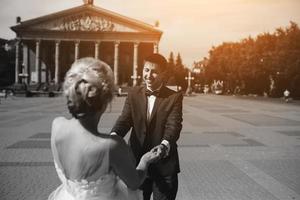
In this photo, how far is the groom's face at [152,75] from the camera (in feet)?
14.3

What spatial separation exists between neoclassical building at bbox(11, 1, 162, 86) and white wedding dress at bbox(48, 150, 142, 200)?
270 ft

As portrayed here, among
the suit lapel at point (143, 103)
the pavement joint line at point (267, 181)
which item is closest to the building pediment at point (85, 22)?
the pavement joint line at point (267, 181)

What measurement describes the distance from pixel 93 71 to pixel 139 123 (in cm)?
201

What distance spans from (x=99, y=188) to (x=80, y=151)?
8.9 inches

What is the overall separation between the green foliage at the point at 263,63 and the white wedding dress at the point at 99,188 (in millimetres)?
52414

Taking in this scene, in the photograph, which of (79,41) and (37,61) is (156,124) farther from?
(37,61)

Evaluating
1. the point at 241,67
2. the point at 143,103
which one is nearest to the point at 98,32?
the point at 241,67

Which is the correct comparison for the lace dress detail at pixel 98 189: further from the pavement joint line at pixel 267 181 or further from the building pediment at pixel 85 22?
the building pediment at pixel 85 22

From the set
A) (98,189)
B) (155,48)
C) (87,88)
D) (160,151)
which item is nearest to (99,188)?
(98,189)

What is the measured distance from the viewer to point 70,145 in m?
2.58

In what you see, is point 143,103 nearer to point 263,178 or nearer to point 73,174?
point 73,174

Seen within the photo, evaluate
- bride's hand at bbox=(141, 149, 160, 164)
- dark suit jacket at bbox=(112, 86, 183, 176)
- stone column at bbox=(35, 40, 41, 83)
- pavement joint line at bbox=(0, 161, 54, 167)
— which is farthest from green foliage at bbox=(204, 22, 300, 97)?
bride's hand at bbox=(141, 149, 160, 164)

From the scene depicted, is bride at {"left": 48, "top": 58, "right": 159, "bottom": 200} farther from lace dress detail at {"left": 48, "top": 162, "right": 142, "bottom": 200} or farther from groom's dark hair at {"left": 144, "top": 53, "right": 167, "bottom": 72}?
groom's dark hair at {"left": 144, "top": 53, "right": 167, "bottom": 72}

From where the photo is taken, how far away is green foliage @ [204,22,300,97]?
54894 millimetres
